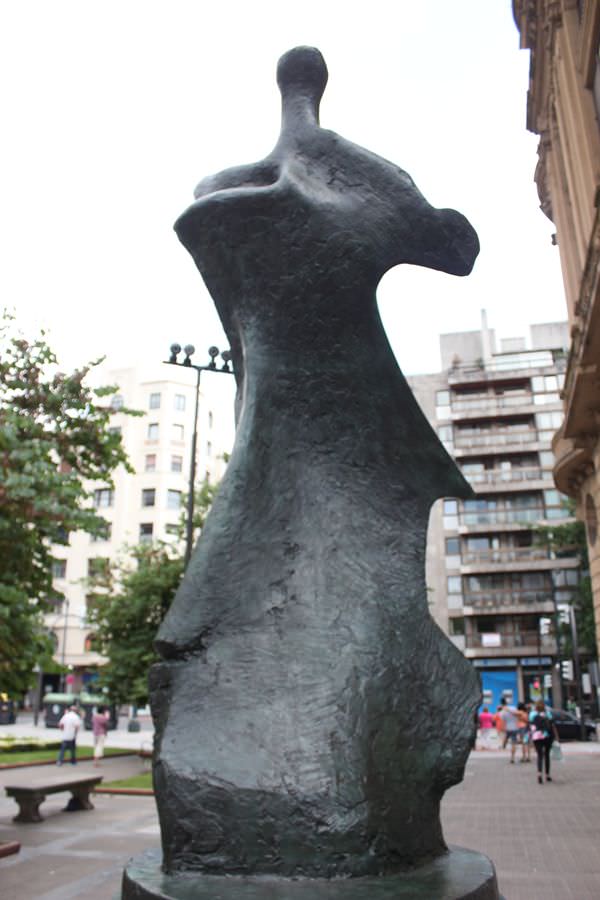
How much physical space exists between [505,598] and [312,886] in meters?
45.9

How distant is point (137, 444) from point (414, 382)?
1916 centimetres

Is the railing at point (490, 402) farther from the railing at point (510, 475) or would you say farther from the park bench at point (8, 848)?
the park bench at point (8, 848)

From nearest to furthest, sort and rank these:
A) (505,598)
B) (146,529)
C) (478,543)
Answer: (505,598)
(478,543)
(146,529)

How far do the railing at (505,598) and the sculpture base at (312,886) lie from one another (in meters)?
45.2

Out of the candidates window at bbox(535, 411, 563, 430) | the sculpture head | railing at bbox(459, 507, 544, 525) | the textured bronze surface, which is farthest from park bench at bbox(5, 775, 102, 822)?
window at bbox(535, 411, 563, 430)

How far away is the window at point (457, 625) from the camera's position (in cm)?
4600

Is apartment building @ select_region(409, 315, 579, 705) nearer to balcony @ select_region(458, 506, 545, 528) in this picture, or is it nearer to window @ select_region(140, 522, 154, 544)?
balcony @ select_region(458, 506, 545, 528)

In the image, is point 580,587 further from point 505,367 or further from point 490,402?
point 505,367

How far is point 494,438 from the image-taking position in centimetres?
5025

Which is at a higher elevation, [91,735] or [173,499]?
[173,499]

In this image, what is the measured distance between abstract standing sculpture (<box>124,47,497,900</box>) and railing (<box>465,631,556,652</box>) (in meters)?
43.7

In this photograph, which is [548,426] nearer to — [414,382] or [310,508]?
[414,382]

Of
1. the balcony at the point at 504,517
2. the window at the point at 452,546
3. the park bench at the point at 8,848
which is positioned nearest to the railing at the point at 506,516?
the balcony at the point at 504,517

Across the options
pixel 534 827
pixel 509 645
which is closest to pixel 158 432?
pixel 509 645
